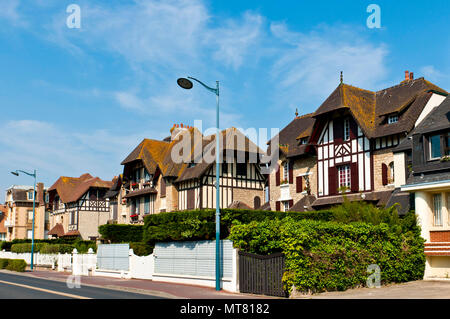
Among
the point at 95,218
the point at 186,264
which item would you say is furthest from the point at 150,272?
the point at 95,218

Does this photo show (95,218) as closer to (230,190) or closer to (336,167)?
(230,190)

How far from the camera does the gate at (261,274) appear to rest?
690 inches

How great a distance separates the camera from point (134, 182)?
4869cm

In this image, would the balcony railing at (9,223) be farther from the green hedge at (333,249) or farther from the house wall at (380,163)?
the green hedge at (333,249)

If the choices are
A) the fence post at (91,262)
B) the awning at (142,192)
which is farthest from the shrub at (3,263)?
the awning at (142,192)

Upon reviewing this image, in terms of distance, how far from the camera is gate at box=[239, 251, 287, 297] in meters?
17.5

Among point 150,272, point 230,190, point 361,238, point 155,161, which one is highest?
point 155,161

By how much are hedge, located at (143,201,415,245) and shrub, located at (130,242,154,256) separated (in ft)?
6.00

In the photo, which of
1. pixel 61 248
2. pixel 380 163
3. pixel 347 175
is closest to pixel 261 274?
pixel 380 163

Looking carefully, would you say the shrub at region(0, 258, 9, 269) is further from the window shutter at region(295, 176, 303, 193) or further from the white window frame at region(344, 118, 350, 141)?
the white window frame at region(344, 118, 350, 141)

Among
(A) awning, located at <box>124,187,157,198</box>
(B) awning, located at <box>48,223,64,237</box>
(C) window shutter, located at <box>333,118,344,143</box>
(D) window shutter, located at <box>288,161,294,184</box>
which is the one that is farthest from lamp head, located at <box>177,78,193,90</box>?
(B) awning, located at <box>48,223,64,237</box>

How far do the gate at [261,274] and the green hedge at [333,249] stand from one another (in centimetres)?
31

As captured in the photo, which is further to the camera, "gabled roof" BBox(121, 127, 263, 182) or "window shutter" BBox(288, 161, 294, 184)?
"gabled roof" BBox(121, 127, 263, 182)
